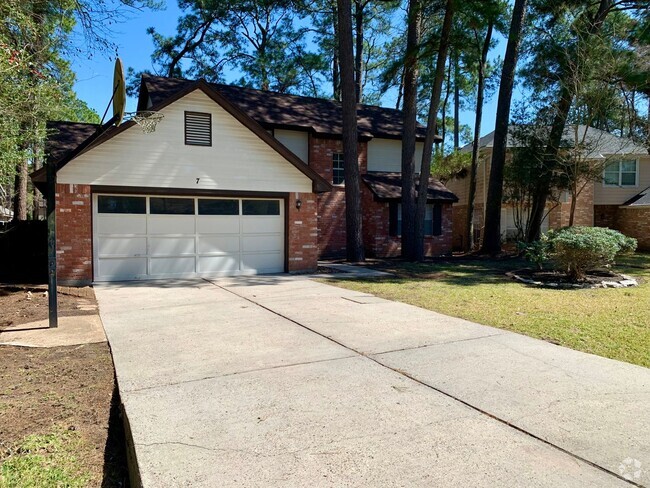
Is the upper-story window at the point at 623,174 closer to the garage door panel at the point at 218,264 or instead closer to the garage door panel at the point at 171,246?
the garage door panel at the point at 218,264

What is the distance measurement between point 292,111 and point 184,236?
9.20 metres

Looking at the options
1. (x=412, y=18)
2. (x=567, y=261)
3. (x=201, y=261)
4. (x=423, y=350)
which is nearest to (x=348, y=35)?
(x=412, y=18)

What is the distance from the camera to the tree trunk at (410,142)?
1684 centimetres

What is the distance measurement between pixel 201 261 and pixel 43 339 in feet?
22.9

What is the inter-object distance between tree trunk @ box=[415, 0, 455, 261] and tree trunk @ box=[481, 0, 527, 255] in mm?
3178

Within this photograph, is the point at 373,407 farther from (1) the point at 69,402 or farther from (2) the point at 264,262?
(2) the point at 264,262

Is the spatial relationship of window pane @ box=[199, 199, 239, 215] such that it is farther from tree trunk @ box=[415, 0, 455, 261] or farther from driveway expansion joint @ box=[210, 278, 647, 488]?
driveway expansion joint @ box=[210, 278, 647, 488]

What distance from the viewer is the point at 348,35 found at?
15695 mm

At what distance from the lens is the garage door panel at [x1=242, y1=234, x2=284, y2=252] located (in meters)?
13.7

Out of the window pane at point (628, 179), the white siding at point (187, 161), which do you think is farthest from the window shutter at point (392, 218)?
the window pane at point (628, 179)

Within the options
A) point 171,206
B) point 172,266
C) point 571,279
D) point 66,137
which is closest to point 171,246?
point 172,266

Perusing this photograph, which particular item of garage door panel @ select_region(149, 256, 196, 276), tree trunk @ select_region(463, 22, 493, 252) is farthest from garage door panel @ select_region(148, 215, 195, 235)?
tree trunk @ select_region(463, 22, 493, 252)

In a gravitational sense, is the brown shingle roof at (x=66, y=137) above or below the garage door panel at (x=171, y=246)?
above

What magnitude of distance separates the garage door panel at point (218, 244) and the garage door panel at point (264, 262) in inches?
17.4
